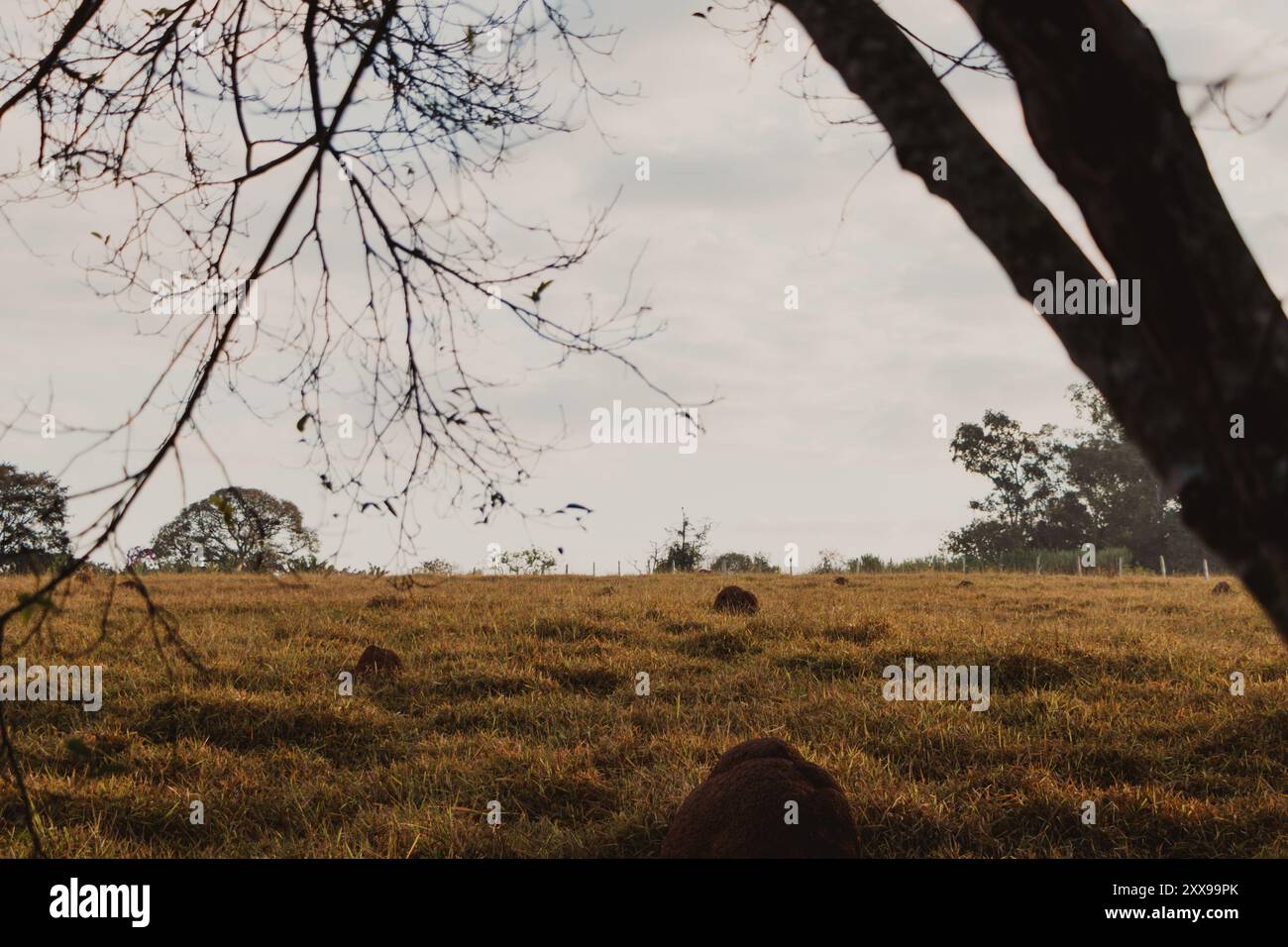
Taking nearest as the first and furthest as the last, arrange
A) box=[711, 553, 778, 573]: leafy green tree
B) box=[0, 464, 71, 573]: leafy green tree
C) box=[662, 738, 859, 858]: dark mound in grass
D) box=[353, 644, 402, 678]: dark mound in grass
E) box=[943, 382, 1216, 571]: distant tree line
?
box=[0, 464, 71, 573]: leafy green tree
box=[662, 738, 859, 858]: dark mound in grass
box=[353, 644, 402, 678]: dark mound in grass
box=[711, 553, 778, 573]: leafy green tree
box=[943, 382, 1216, 571]: distant tree line

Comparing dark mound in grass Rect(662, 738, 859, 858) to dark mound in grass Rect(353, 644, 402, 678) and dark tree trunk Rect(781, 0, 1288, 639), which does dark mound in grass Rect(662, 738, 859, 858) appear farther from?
dark mound in grass Rect(353, 644, 402, 678)

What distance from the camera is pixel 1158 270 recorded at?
80.3 inches

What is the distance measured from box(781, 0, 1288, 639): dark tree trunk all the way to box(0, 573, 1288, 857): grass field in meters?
2.76

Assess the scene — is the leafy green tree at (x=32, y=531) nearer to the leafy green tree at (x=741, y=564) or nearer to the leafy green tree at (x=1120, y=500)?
the leafy green tree at (x=741, y=564)

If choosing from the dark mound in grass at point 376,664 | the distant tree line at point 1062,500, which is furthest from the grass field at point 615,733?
the distant tree line at point 1062,500

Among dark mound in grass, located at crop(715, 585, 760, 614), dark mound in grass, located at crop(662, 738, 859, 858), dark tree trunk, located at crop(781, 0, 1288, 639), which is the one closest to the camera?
dark tree trunk, located at crop(781, 0, 1288, 639)

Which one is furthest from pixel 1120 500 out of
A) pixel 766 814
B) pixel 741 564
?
pixel 766 814

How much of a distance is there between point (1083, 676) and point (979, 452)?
32.2m

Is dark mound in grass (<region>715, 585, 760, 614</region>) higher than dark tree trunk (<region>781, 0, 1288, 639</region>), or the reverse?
dark tree trunk (<region>781, 0, 1288, 639</region>)

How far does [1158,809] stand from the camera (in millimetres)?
5762

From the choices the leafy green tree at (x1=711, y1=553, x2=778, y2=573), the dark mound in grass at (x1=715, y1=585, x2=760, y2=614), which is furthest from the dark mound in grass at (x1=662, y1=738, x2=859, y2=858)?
the leafy green tree at (x1=711, y1=553, x2=778, y2=573)

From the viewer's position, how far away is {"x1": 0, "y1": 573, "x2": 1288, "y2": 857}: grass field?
5539 mm
